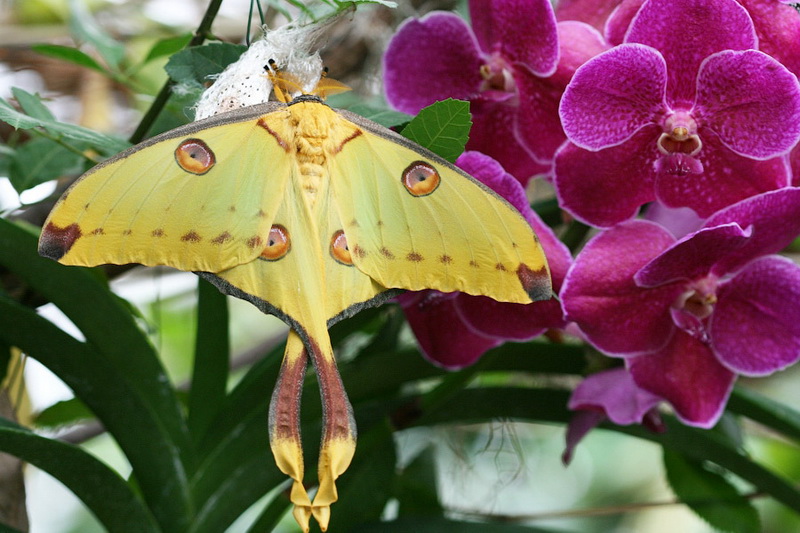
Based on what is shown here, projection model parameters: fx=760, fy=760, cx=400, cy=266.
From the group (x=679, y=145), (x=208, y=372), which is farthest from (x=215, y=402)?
(x=679, y=145)

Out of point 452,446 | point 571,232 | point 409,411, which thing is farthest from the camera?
point 452,446

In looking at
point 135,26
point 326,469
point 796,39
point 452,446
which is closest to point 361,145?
point 326,469

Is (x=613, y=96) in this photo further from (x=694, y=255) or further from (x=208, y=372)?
(x=208, y=372)

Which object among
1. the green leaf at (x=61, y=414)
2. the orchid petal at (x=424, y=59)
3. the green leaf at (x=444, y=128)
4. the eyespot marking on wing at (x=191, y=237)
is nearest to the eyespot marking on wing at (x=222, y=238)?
the eyespot marking on wing at (x=191, y=237)

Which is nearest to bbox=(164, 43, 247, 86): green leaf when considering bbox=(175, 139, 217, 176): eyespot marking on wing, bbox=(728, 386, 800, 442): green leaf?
bbox=(175, 139, 217, 176): eyespot marking on wing

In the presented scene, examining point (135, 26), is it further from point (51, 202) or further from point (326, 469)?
point (326, 469)

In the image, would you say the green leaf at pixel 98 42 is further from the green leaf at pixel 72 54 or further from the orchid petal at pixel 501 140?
the orchid petal at pixel 501 140

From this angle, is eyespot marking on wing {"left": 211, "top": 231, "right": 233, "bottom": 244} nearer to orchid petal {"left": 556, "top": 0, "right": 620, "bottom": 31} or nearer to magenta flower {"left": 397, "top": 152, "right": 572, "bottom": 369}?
magenta flower {"left": 397, "top": 152, "right": 572, "bottom": 369}
